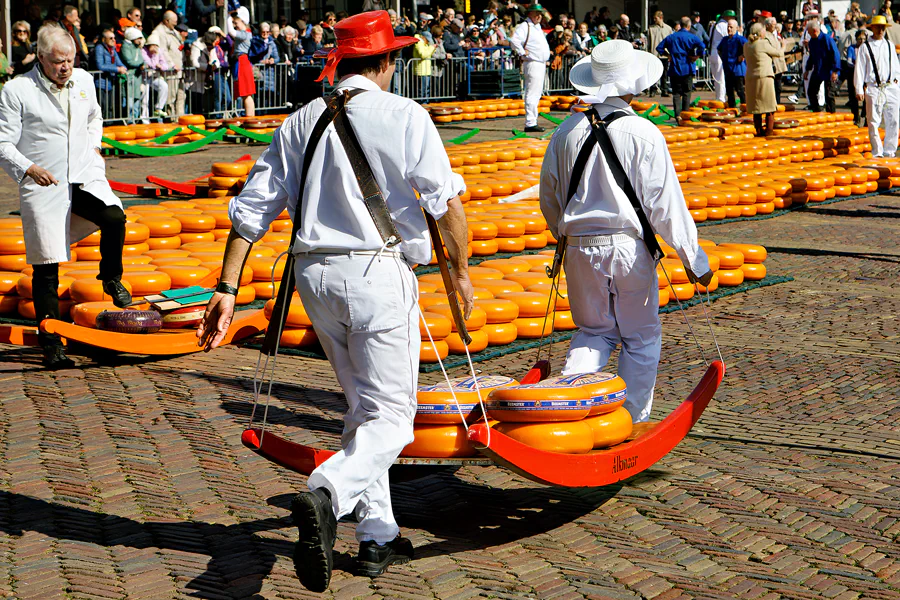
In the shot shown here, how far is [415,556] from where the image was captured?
→ 4.12 m

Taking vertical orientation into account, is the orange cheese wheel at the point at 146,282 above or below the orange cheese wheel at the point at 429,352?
above

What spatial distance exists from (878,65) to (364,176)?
15.2 meters

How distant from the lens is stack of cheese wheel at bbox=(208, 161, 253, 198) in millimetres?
12812

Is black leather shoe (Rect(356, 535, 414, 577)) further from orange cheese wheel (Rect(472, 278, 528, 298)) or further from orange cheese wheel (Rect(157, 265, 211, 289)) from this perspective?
orange cheese wheel (Rect(157, 265, 211, 289))

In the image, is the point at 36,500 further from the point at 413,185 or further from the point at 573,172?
the point at 573,172

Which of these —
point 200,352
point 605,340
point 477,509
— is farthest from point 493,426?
point 200,352

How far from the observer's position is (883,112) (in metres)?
17.8

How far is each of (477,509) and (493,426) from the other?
492 millimetres

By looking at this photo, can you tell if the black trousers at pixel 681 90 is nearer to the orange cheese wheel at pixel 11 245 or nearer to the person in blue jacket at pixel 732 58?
the person in blue jacket at pixel 732 58

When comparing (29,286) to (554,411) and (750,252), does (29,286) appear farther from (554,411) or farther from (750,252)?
(750,252)

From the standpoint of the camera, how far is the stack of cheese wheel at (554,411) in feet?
14.0

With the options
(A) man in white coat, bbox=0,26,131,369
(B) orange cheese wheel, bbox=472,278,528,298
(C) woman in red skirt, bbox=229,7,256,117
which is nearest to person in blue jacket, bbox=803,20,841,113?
(C) woman in red skirt, bbox=229,7,256,117

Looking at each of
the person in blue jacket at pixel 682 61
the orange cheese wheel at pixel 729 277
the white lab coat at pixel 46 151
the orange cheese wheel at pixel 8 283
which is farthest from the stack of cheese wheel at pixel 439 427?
the person in blue jacket at pixel 682 61

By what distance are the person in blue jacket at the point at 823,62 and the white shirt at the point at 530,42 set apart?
244 inches
